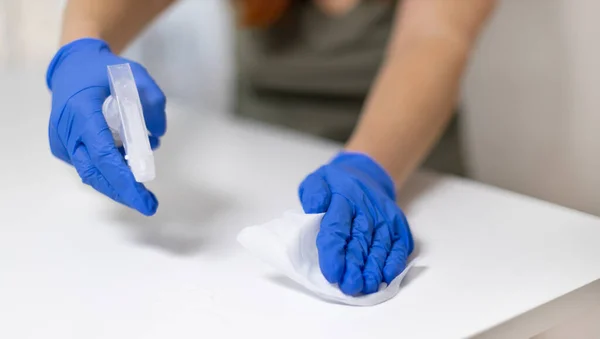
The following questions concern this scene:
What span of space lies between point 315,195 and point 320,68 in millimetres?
678

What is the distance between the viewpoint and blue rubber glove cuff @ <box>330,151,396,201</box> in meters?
0.70

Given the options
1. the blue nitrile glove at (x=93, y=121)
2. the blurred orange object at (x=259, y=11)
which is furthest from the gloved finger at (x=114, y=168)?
the blurred orange object at (x=259, y=11)

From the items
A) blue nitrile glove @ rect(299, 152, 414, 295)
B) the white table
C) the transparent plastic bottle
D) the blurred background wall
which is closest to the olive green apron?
the blurred background wall

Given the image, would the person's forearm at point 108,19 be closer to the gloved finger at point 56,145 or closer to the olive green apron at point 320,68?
the gloved finger at point 56,145

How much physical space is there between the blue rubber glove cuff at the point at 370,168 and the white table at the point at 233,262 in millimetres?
47

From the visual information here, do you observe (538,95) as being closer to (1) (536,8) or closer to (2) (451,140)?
(1) (536,8)

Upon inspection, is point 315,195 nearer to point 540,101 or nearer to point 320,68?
point 540,101

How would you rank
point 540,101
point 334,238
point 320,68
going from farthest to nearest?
point 320,68
point 540,101
point 334,238

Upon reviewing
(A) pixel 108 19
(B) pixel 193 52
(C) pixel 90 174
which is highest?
(B) pixel 193 52

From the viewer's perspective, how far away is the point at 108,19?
0.77 m

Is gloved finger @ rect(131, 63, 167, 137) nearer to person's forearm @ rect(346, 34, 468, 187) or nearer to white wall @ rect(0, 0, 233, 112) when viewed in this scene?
person's forearm @ rect(346, 34, 468, 187)

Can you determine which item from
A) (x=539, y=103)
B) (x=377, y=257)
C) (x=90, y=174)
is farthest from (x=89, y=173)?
(x=539, y=103)

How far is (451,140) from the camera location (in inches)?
45.1

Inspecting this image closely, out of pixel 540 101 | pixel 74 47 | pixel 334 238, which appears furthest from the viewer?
pixel 540 101
